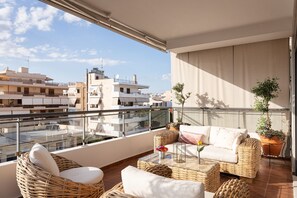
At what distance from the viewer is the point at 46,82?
43.5 feet

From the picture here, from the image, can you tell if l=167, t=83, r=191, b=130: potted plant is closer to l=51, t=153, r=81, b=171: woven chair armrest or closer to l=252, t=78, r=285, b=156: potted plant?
l=252, t=78, r=285, b=156: potted plant

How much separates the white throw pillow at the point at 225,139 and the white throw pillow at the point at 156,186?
2.87 m

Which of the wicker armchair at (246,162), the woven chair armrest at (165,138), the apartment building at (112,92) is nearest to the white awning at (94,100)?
the apartment building at (112,92)

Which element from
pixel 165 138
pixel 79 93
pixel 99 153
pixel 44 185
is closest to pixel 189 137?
pixel 165 138

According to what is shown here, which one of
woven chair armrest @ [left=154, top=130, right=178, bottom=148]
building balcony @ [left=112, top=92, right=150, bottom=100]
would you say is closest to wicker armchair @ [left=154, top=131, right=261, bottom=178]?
woven chair armrest @ [left=154, top=130, right=178, bottom=148]

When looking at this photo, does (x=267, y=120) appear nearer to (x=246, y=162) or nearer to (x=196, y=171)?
(x=246, y=162)

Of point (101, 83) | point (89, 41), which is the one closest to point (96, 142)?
point (101, 83)

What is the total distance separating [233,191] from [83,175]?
1.69 m

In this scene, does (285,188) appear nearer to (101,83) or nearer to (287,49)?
(287,49)

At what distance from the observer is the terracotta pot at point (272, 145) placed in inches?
180

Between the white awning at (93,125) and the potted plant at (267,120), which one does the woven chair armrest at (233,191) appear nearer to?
the white awning at (93,125)

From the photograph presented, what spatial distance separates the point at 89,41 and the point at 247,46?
20.6m

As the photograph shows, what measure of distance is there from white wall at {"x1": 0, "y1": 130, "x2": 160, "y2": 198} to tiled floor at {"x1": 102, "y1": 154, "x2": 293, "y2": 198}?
20 centimetres

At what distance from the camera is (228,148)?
387cm
